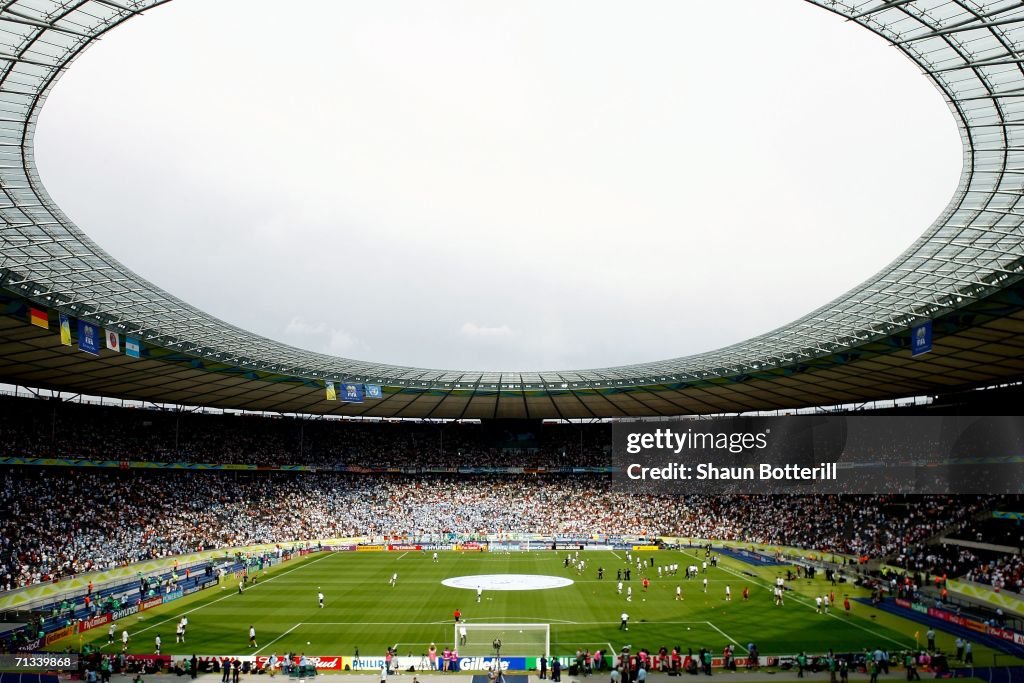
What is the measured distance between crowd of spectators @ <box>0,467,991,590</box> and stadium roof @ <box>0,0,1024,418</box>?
8073mm

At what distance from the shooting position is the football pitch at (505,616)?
35344 millimetres

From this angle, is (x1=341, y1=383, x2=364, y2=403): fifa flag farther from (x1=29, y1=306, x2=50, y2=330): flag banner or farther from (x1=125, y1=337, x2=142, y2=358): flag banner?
(x1=29, y1=306, x2=50, y2=330): flag banner

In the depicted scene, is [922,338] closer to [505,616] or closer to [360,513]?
[505,616]

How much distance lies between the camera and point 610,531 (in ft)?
254

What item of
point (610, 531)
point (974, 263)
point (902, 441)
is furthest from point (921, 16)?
point (610, 531)

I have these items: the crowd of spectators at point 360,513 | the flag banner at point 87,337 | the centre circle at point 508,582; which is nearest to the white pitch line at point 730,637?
the centre circle at point 508,582

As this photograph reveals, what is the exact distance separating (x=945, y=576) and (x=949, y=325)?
1597 centimetres

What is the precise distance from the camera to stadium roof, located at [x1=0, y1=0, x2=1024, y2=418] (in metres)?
24.6

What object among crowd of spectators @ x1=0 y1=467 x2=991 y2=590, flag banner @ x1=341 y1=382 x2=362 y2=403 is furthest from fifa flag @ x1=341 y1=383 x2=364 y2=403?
crowd of spectators @ x1=0 y1=467 x2=991 y2=590

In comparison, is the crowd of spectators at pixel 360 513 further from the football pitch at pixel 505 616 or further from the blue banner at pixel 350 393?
the blue banner at pixel 350 393

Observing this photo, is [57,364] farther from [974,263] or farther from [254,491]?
[974,263]
